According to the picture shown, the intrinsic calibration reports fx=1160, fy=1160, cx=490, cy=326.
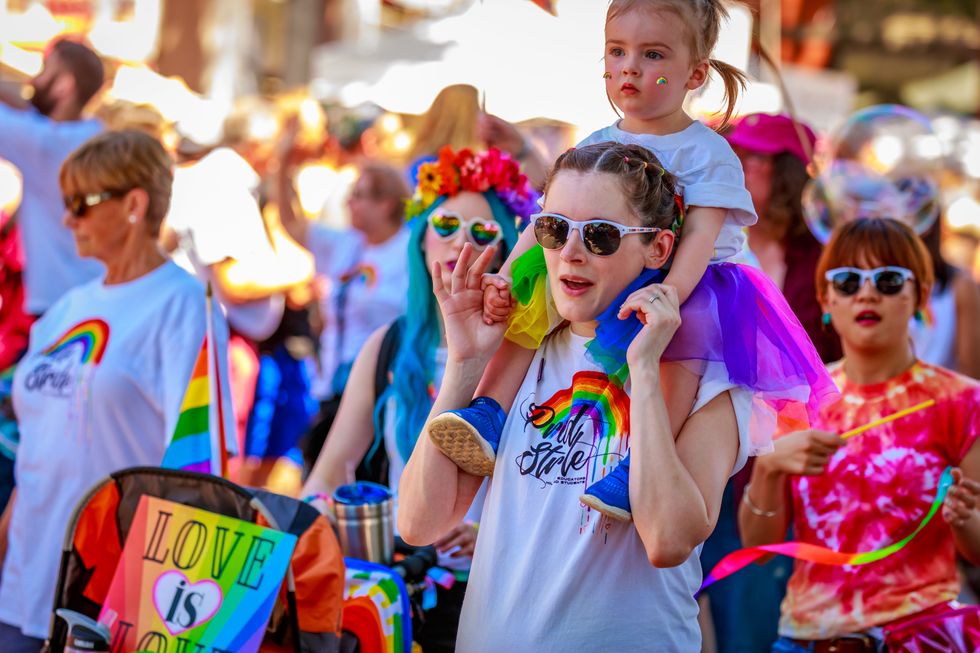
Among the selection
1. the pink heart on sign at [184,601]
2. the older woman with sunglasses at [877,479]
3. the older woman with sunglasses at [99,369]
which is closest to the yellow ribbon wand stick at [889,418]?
the older woman with sunglasses at [877,479]

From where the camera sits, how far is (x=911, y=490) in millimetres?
3213

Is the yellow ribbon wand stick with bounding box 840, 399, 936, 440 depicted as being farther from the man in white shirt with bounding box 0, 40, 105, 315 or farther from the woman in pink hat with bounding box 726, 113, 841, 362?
the man in white shirt with bounding box 0, 40, 105, 315

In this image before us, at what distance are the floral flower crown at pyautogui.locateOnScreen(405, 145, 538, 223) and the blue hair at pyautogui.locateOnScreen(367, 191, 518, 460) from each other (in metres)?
0.03

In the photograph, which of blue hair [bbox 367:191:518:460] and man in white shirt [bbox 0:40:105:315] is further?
man in white shirt [bbox 0:40:105:315]

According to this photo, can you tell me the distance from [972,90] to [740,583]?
27.8m

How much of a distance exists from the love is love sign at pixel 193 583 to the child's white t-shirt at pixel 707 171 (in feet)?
3.96

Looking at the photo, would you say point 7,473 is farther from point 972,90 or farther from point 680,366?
point 972,90

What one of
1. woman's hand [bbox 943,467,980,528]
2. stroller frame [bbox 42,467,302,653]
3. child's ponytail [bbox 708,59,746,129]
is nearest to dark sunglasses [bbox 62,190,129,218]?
stroller frame [bbox 42,467,302,653]

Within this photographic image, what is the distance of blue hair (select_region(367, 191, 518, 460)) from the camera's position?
12.0 ft

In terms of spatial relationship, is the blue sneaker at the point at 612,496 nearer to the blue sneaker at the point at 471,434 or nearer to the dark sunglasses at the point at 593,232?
the blue sneaker at the point at 471,434

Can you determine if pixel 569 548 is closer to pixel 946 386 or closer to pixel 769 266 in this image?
pixel 946 386

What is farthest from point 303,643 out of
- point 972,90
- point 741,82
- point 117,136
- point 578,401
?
point 972,90

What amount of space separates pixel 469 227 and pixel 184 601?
158cm

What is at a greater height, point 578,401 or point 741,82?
point 741,82
